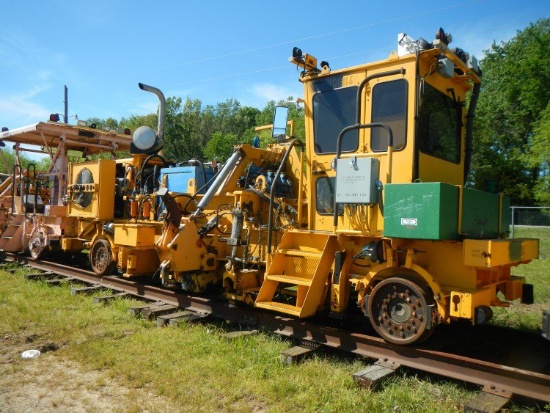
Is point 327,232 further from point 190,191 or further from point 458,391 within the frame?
point 190,191

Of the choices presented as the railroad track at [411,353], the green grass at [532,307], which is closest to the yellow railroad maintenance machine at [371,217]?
the railroad track at [411,353]

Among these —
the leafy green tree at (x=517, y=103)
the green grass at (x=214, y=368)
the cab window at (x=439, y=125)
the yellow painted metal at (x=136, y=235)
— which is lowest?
the green grass at (x=214, y=368)

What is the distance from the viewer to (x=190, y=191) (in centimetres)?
823

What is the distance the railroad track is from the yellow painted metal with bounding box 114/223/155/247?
2.96ft

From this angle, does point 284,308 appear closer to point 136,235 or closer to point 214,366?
point 214,366

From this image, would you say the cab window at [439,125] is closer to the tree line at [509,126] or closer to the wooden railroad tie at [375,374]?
the wooden railroad tie at [375,374]

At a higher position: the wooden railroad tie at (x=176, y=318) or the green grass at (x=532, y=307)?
the green grass at (x=532, y=307)

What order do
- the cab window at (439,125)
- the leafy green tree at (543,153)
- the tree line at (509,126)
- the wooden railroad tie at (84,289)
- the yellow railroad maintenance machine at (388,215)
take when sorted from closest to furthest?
the yellow railroad maintenance machine at (388,215)
the cab window at (439,125)
the wooden railroad tie at (84,289)
the leafy green tree at (543,153)
the tree line at (509,126)

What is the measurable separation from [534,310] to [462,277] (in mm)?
3553

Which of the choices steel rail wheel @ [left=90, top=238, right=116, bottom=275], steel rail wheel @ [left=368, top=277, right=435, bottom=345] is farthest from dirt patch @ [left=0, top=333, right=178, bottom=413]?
steel rail wheel @ [left=90, top=238, right=116, bottom=275]

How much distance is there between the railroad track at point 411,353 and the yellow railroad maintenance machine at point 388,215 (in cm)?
22

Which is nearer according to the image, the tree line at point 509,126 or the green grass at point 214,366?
the green grass at point 214,366

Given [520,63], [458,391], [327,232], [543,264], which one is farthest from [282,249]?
[520,63]

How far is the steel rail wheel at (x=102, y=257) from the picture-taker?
8500mm
